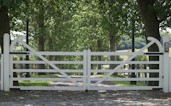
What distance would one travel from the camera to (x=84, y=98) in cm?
1272

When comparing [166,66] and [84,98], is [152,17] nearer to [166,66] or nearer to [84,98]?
[166,66]

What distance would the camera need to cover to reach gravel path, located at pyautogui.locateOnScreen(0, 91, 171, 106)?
11.5 metres

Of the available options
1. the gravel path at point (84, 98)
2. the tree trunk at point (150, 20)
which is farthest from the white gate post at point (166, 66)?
the tree trunk at point (150, 20)

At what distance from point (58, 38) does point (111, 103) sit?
32527 millimetres

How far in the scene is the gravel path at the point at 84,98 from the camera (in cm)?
1151

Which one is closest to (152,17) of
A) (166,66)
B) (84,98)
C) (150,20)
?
(150,20)

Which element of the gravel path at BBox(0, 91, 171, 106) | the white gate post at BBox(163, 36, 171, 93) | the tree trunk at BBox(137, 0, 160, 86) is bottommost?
the gravel path at BBox(0, 91, 171, 106)

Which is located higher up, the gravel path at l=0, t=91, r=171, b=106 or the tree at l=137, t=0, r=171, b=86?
the tree at l=137, t=0, r=171, b=86

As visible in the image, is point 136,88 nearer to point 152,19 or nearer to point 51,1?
point 152,19

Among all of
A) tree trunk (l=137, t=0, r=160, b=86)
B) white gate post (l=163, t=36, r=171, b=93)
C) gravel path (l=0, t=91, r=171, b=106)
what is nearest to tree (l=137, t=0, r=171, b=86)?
tree trunk (l=137, t=0, r=160, b=86)

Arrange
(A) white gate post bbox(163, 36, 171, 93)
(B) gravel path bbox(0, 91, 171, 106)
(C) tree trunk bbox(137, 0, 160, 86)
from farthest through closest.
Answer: (C) tree trunk bbox(137, 0, 160, 86) < (A) white gate post bbox(163, 36, 171, 93) < (B) gravel path bbox(0, 91, 171, 106)

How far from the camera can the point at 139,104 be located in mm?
11336

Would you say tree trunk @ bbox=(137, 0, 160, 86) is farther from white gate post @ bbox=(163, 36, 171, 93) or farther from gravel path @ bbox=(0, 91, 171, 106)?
gravel path @ bbox=(0, 91, 171, 106)

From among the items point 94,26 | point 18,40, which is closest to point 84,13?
point 94,26
